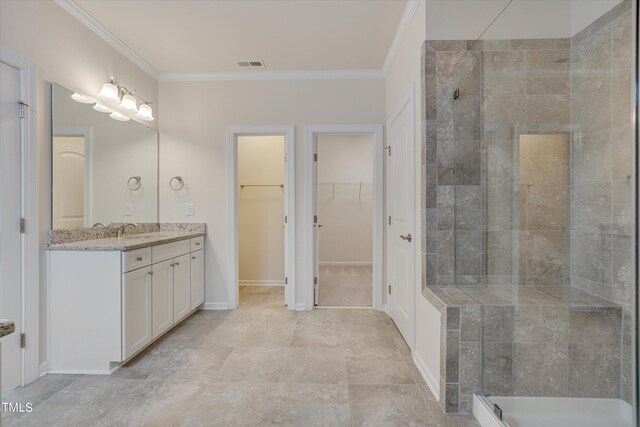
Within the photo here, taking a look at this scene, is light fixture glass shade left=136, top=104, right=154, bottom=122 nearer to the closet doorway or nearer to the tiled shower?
the tiled shower

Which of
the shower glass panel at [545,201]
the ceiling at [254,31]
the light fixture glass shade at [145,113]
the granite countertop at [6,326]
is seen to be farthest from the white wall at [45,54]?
the shower glass panel at [545,201]

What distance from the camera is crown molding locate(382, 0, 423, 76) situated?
90.5 inches

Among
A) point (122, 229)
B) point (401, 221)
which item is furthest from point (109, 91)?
point (401, 221)

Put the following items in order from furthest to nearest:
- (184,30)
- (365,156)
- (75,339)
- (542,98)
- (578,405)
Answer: (365,156), (184,30), (75,339), (542,98), (578,405)

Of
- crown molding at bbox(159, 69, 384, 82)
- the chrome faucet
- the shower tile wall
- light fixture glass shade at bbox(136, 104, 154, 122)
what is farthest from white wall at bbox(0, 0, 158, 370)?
the shower tile wall

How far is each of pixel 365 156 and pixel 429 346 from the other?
14.3 feet

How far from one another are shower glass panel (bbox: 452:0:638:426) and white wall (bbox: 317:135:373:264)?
3.89m

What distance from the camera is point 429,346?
80.0 inches

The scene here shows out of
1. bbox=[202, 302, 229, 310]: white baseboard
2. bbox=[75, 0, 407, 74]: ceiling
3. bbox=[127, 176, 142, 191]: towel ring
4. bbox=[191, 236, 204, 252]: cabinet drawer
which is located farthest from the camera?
bbox=[202, 302, 229, 310]: white baseboard

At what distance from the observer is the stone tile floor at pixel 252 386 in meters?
1.74

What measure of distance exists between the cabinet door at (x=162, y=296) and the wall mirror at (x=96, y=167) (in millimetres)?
624

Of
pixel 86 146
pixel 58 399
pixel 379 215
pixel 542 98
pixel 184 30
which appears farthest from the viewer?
pixel 379 215

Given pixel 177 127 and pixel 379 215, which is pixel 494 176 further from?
pixel 177 127

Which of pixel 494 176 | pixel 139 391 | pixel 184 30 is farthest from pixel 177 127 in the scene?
pixel 494 176
